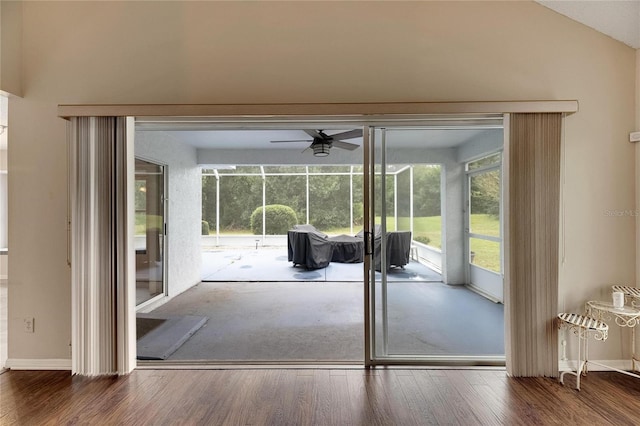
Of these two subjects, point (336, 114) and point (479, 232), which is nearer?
point (336, 114)

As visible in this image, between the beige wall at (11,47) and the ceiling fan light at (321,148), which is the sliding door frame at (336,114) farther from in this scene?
the ceiling fan light at (321,148)

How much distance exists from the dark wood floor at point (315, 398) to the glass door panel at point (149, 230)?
1591mm

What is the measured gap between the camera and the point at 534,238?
90.1 inches

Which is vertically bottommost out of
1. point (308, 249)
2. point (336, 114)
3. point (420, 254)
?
point (308, 249)

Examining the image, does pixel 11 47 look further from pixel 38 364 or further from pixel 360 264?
pixel 360 264

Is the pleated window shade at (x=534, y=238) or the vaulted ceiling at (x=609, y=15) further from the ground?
the vaulted ceiling at (x=609, y=15)

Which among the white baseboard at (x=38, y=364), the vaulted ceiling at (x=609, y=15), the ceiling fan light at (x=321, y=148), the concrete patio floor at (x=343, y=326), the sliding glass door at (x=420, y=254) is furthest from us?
the ceiling fan light at (x=321, y=148)

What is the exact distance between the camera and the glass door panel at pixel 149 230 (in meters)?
3.76

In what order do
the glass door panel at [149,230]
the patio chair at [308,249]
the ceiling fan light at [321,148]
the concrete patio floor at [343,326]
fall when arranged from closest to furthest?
the concrete patio floor at [343,326]
the glass door panel at [149,230]
the ceiling fan light at [321,148]
the patio chair at [308,249]

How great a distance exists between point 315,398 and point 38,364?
7.09 feet

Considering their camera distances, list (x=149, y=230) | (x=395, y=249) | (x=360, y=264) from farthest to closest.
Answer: (x=360, y=264), (x=149, y=230), (x=395, y=249)

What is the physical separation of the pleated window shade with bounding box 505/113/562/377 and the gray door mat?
111 inches

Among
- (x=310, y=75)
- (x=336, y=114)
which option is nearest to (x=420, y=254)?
(x=336, y=114)

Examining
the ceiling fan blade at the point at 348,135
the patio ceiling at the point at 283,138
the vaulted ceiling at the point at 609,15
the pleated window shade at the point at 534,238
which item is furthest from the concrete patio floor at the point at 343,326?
the vaulted ceiling at the point at 609,15
